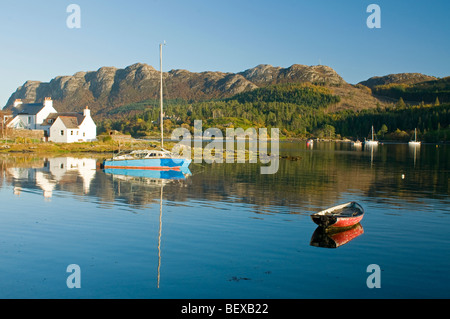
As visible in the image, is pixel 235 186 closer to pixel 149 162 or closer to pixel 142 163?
pixel 149 162

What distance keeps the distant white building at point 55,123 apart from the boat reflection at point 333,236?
277 ft

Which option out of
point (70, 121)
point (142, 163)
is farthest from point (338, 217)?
point (70, 121)

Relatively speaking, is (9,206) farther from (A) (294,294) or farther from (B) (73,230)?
(A) (294,294)

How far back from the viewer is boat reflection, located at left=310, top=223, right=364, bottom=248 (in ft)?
74.8

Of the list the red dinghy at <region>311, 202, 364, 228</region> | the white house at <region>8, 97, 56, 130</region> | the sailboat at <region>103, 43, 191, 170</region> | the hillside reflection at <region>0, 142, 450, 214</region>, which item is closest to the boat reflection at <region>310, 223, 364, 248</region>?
the red dinghy at <region>311, 202, 364, 228</region>

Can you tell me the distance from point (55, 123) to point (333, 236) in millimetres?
87524

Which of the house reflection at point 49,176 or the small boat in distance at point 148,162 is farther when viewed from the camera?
the small boat in distance at point 148,162

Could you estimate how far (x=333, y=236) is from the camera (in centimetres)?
2403

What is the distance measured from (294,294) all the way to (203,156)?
7101 centimetres

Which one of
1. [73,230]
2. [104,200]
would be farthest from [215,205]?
[73,230]

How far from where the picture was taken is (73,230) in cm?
2489

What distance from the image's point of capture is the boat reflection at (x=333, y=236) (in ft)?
74.8

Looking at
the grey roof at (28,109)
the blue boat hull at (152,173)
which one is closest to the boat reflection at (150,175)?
the blue boat hull at (152,173)

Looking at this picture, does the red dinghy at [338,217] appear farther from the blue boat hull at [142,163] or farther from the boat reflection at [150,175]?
the blue boat hull at [142,163]
